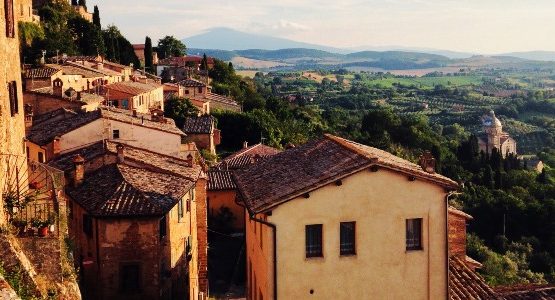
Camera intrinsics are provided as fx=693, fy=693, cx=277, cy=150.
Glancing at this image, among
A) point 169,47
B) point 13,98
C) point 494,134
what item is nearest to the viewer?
point 13,98

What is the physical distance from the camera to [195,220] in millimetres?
27641

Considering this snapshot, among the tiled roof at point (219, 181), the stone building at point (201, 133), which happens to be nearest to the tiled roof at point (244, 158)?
the tiled roof at point (219, 181)

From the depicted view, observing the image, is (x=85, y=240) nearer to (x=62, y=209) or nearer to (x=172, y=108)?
(x=62, y=209)

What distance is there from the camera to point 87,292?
870 inches

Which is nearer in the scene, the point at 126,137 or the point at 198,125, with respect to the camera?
the point at 126,137

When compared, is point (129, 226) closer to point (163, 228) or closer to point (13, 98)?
point (163, 228)

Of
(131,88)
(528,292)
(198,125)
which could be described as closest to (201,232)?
(528,292)

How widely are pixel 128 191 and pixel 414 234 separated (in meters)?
9.71

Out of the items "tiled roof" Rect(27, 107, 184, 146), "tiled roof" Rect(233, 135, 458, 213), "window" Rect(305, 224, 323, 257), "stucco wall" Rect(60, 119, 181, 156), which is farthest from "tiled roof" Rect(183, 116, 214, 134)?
"window" Rect(305, 224, 323, 257)

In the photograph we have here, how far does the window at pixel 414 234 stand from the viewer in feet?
58.3

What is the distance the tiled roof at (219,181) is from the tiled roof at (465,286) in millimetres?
19748

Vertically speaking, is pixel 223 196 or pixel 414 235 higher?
pixel 414 235

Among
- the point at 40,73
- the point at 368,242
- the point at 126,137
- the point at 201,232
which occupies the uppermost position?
the point at 40,73

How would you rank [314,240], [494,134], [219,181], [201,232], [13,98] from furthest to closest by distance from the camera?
[494,134], [219,181], [201,232], [314,240], [13,98]
